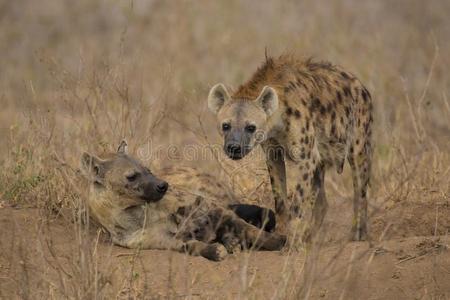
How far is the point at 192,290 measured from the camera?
5.77m

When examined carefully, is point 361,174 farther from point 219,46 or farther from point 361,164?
point 219,46

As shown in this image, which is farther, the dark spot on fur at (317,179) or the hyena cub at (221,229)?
the dark spot on fur at (317,179)

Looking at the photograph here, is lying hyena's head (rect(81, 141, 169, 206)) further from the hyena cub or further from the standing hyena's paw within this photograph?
the standing hyena's paw

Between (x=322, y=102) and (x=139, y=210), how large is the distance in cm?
154

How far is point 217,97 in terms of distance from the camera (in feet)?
23.2

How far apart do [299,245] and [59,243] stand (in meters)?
1.58

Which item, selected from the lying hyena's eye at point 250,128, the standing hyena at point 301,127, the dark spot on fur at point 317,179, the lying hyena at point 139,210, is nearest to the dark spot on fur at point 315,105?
the standing hyena at point 301,127

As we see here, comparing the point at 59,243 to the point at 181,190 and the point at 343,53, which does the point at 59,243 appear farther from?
the point at 343,53

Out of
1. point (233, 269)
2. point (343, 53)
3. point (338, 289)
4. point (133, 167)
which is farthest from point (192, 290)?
point (343, 53)

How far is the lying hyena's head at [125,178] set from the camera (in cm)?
658

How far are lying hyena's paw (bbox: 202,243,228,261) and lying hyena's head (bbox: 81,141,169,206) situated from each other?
51 centimetres

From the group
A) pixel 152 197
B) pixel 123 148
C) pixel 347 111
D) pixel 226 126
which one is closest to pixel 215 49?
pixel 347 111

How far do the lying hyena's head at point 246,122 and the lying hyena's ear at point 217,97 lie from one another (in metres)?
0.14

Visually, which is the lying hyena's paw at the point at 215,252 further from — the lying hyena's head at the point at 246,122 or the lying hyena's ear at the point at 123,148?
the lying hyena's ear at the point at 123,148
